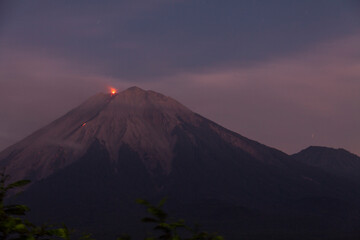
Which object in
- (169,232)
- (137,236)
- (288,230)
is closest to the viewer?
(169,232)

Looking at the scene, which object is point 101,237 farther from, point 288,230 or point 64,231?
point 64,231

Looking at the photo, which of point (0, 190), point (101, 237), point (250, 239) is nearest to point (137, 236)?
point (101, 237)

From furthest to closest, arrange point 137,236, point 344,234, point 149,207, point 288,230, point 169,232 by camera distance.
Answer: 1. point 288,230
2. point 344,234
3. point 137,236
4. point 169,232
5. point 149,207

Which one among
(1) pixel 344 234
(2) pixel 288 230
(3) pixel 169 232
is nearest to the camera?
(3) pixel 169 232

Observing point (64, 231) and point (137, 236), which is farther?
point (137, 236)

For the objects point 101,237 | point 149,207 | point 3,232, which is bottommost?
point 101,237

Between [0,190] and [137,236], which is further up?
[0,190]

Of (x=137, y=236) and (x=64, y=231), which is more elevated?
(x=64, y=231)

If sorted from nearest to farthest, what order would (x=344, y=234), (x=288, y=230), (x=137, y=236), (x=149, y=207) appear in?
(x=149, y=207), (x=137, y=236), (x=344, y=234), (x=288, y=230)

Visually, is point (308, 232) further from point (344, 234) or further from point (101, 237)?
point (101, 237)

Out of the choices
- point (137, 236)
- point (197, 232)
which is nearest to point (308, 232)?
point (137, 236)
